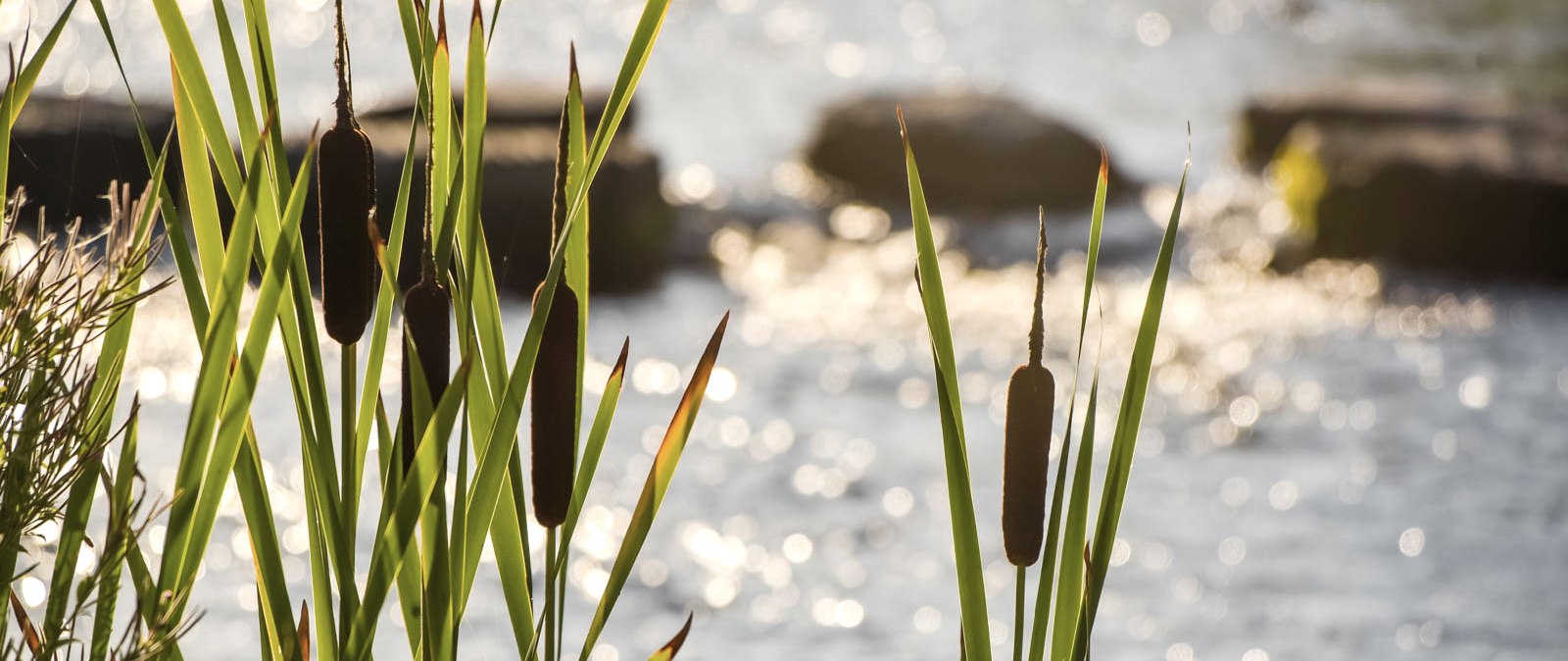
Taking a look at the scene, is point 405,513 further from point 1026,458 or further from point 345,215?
point 1026,458

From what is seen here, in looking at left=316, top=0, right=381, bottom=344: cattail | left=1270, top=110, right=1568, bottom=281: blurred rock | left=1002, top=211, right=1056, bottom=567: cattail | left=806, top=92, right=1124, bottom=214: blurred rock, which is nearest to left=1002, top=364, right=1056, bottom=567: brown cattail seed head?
left=1002, top=211, right=1056, bottom=567: cattail

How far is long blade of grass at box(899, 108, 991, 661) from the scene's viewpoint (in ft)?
1.82

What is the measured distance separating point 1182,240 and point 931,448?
8.12 feet

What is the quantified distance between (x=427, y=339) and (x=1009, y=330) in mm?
4170

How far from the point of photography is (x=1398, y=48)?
32.3 ft

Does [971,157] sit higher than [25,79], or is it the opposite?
[971,157]

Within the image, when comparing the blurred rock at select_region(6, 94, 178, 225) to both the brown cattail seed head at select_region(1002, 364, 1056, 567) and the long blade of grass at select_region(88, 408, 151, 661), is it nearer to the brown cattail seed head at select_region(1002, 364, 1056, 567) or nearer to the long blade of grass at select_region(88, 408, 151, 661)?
the long blade of grass at select_region(88, 408, 151, 661)

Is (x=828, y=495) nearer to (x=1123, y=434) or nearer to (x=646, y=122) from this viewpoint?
(x=1123, y=434)

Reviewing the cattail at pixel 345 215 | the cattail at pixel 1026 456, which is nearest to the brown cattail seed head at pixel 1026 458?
the cattail at pixel 1026 456

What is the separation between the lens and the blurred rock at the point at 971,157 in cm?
612

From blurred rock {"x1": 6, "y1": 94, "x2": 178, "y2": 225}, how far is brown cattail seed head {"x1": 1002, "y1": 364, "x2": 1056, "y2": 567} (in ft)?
1.15

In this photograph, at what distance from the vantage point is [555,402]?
1.81ft

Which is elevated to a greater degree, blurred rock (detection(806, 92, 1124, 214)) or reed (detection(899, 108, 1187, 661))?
blurred rock (detection(806, 92, 1124, 214))

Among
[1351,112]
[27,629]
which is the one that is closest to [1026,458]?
[27,629]
